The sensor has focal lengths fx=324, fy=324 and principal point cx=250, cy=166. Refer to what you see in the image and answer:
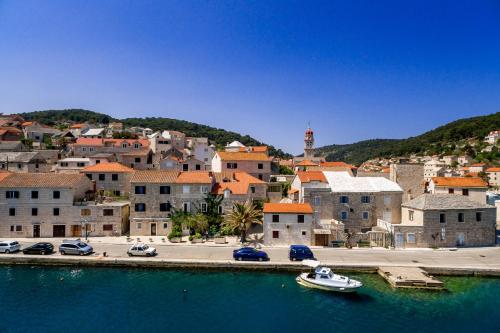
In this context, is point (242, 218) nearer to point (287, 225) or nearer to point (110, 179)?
point (287, 225)

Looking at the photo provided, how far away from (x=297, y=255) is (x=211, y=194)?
14801mm

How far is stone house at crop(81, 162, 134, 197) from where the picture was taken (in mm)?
48219

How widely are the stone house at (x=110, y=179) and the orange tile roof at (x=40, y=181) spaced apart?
5.13m

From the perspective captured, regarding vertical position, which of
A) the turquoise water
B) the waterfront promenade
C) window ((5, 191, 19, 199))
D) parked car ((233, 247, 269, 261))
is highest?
window ((5, 191, 19, 199))

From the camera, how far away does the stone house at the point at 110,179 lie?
4822 cm

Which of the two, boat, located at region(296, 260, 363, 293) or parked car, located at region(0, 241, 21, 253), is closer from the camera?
boat, located at region(296, 260, 363, 293)

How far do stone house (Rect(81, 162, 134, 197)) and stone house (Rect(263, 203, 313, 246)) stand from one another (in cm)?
2379

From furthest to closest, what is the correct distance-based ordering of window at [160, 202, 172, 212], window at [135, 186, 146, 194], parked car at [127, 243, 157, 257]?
window at [160, 202, 172, 212] → window at [135, 186, 146, 194] → parked car at [127, 243, 157, 257]

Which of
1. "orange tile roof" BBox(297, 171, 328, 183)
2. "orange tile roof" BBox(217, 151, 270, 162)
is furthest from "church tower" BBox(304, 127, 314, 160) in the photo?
"orange tile roof" BBox(297, 171, 328, 183)

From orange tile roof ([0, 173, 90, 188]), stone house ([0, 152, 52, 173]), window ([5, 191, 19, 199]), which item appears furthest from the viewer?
stone house ([0, 152, 52, 173])

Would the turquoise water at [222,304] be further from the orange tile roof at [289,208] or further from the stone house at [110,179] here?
the stone house at [110,179]

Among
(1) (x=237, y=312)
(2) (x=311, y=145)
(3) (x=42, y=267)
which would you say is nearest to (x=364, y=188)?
(1) (x=237, y=312)

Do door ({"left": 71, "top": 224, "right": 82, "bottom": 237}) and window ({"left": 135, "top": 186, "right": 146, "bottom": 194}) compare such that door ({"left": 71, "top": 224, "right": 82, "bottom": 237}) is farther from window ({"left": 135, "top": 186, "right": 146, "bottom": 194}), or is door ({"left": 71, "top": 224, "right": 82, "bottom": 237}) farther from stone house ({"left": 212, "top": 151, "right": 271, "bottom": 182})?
stone house ({"left": 212, "top": 151, "right": 271, "bottom": 182})

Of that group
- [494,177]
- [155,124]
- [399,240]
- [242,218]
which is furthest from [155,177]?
[155,124]
